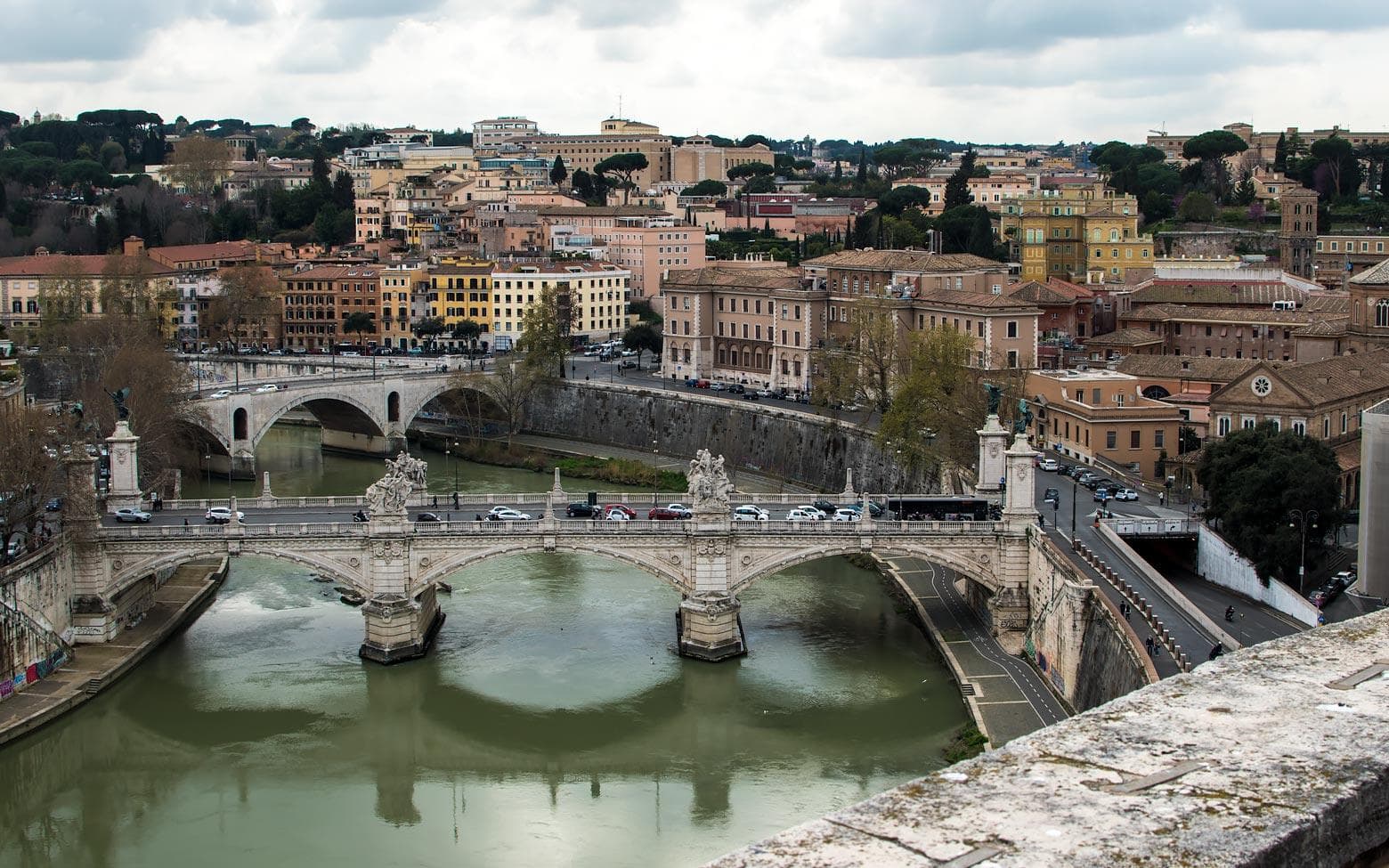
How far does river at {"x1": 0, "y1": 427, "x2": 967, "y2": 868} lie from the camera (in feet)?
58.0

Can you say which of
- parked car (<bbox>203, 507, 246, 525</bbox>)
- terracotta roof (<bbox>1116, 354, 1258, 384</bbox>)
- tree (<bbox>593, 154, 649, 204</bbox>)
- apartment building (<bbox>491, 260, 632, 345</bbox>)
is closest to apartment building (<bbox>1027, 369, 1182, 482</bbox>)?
terracotta roof (<bbox>1116, 354, 1258, 384</bbox>)

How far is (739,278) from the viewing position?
156ft

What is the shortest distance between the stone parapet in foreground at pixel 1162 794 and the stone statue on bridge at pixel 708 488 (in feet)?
60.5

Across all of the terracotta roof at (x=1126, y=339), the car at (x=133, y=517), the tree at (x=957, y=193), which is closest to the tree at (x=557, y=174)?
the tree at (x=957, y=193)

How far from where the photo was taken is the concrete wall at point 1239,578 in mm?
21781

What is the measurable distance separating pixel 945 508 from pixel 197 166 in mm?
67802

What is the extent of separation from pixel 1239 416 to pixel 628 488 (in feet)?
45.1

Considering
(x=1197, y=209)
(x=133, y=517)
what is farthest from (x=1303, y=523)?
(x=1197, y=209)

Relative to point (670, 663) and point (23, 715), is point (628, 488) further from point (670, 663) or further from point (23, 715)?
point (23, 715)

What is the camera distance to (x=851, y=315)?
140 feet

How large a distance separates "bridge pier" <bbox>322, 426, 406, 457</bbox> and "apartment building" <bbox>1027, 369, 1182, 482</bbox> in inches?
713

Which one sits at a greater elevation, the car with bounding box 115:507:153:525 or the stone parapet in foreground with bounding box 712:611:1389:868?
the stone parapet in foreground with bounding box 712:611:1389:868

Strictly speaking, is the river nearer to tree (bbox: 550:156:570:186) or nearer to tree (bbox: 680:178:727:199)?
tree (bbox: 550:156:570:186)

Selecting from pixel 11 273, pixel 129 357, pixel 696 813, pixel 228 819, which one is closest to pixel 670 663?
pixel 696 813
